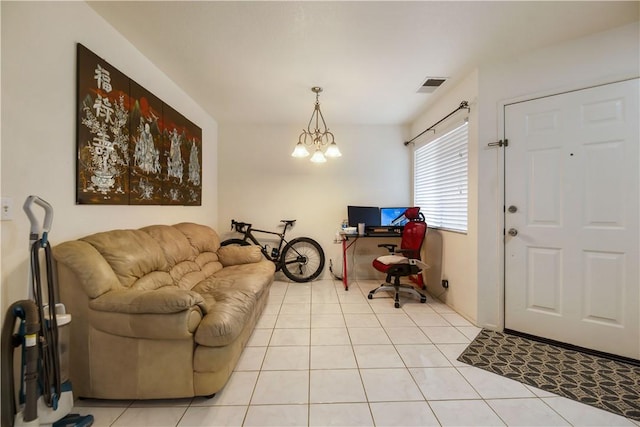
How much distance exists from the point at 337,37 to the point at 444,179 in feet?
6.91

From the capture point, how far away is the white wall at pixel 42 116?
128 cm

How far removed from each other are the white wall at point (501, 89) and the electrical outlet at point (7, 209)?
337 centimetres

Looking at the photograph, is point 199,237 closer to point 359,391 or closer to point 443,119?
point 359,391

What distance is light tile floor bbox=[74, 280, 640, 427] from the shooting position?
137 centimetres

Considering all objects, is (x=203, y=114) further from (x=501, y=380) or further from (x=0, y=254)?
(x=501, y=380)

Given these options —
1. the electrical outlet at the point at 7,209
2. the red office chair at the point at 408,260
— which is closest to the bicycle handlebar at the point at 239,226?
the red office chair at the point at 408,260

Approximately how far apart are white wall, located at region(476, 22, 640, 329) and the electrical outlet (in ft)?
11.1

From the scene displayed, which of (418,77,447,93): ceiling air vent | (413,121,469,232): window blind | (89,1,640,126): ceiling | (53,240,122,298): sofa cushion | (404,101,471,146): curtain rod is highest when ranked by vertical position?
(418,77,447,93): ceiling air vent

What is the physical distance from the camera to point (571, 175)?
6.66 feet

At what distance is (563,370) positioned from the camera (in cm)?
177

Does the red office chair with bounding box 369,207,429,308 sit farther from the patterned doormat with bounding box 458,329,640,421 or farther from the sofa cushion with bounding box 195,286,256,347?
the sofa cushion with bounding box 195,286,256,347

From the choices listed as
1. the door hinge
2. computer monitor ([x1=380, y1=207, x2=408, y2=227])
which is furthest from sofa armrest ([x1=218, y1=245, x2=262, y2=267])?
the door hinge

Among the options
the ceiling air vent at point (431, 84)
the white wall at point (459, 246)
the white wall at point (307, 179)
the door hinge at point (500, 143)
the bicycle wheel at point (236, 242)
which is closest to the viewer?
the door hinge at point (500, 143)

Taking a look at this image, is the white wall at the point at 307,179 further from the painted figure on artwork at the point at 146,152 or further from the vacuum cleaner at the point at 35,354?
the vacuum cleaner at the point at 35,354
